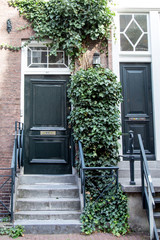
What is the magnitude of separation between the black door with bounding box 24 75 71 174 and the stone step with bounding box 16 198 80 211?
1046 mm

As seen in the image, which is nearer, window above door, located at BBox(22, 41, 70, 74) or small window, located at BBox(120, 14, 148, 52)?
window above door, located at BBox(22, 41, 70, 74)

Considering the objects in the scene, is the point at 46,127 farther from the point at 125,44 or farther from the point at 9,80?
the point at 125,44

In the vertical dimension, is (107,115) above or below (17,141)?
above

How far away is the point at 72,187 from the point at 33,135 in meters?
1.55

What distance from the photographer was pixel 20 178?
5.47 metres

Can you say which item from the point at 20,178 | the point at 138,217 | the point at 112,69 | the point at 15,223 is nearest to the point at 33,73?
the point at 112,69

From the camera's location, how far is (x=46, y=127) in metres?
5.93

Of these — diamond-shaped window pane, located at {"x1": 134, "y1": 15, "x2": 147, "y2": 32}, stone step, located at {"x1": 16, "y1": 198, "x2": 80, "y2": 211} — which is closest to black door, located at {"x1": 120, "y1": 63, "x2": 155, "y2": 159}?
diamond-shaped window pane, located at {"x1": 134, "y1": 15, "x2": 147, "y2": 32}

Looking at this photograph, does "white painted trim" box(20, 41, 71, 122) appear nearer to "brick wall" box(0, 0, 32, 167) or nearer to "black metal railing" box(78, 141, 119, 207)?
"brick wall" box(0, 0, 32, 167)

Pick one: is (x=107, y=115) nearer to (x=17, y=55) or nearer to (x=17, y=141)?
(x=17, y=141)

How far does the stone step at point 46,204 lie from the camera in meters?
4.77

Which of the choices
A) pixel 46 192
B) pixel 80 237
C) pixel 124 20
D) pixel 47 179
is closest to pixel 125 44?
pixel 124 20

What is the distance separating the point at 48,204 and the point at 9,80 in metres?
2.99

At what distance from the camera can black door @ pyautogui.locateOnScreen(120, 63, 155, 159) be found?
235 inches
